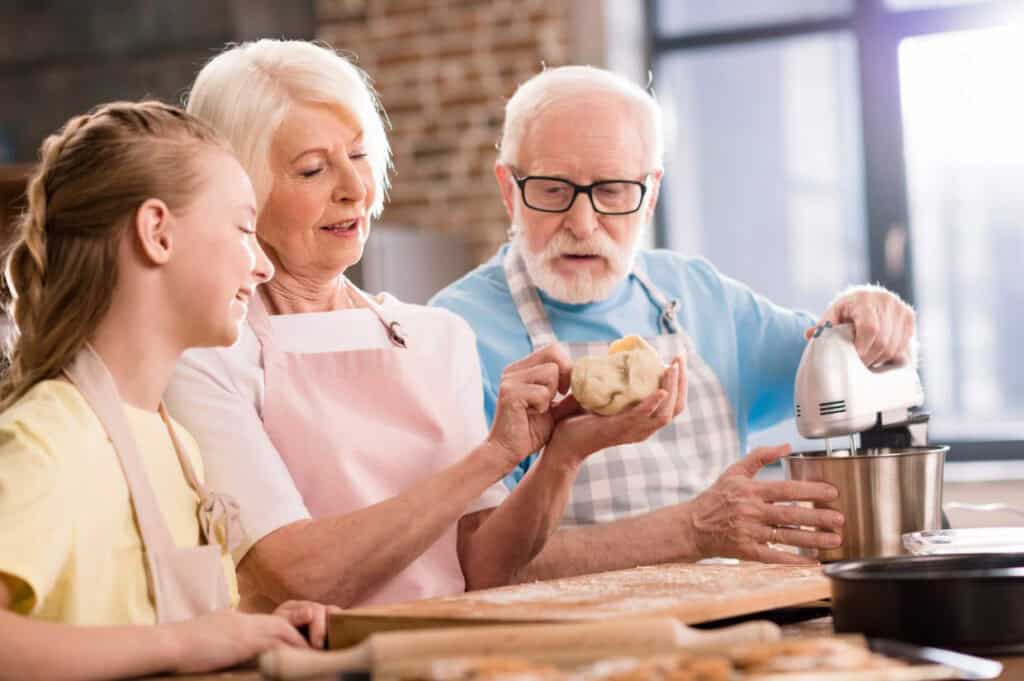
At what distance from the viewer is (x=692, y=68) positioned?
195 inches

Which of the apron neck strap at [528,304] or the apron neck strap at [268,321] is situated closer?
the apron neck strap at [268,321]

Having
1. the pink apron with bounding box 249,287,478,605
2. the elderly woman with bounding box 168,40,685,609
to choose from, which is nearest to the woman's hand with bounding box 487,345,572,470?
the elderly woman with bounding box 168,40,685,609

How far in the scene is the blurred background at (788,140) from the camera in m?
4.61

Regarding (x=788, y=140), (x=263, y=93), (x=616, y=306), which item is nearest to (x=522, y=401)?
(x=263, y=93)

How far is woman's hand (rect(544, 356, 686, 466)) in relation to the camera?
1805mm

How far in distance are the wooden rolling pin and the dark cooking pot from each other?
0.16 m

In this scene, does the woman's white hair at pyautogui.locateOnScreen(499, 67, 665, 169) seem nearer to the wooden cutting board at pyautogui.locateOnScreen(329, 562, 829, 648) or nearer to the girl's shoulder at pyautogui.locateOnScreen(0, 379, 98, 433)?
the wooden cutting board at pyautogui.locateOnScreen(329, 562, 829, 648)

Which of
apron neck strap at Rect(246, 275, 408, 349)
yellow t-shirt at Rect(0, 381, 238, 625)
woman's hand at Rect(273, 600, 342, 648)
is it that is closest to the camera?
yellow t-shirt at Rect(0, 381, 238, 625)

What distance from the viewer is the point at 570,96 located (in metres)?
2.38

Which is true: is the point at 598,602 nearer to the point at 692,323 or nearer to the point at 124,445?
the point at 124,445

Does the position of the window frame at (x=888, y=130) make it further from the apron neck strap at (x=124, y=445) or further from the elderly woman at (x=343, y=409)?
the apron neck strap at (x=124, y=445)

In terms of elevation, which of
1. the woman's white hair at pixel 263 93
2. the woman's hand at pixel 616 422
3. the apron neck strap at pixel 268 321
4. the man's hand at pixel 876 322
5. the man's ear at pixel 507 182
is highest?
the woman's white hair at pixel 263 93

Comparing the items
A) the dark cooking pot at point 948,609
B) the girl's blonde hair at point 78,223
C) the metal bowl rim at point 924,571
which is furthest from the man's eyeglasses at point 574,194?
the dark cooking pot at point 948,609

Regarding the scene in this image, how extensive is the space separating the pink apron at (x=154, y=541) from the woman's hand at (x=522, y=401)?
45cm
